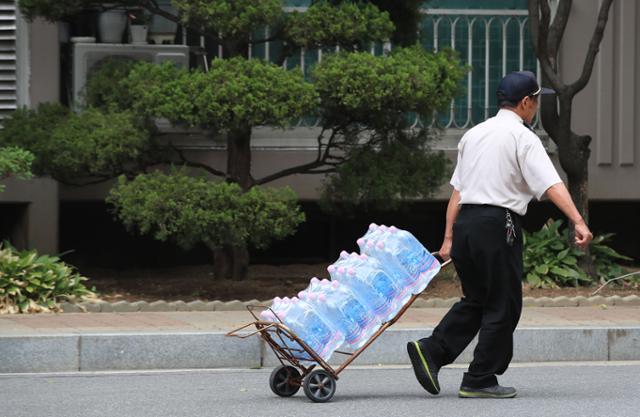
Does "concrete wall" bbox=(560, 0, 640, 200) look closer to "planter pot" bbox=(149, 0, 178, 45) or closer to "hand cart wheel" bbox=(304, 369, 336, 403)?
"planter pot" bbox=(149, 0, 178, 45)

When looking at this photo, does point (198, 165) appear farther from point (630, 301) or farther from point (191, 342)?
point (630, 301)

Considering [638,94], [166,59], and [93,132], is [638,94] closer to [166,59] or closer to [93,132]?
[166,59]

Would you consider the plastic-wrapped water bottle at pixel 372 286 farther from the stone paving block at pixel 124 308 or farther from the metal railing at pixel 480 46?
the metal railing at pixel 480 46

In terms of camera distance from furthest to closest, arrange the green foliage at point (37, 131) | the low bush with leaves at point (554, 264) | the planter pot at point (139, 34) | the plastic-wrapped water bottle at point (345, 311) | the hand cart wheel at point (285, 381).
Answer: the planter pot at point (139, 34) → the low bush with leaves at point (554, 264) → the green foliage at point (37, 131) → the hand cart wheel at point (285, 381) → the plastic-wrapped water bottle at point (345, 311)

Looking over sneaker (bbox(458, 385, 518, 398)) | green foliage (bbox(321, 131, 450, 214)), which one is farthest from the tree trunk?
sneaker (bbox(458, 385, 518, 398))

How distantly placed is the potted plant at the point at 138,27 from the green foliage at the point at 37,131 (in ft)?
4.79

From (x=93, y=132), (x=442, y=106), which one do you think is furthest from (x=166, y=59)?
(x=442, y=106)

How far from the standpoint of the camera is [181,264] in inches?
560

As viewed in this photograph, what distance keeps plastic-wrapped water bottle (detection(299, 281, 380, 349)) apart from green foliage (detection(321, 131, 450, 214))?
404cm

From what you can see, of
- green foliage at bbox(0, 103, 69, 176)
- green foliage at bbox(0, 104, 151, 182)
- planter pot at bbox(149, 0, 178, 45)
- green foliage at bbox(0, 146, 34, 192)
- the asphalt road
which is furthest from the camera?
planter pot at bbox(149, 0, 178, 45)

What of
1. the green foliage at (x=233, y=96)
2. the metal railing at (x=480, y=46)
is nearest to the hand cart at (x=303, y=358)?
the green foliage at (x=233, y=96)

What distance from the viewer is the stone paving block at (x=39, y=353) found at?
8.79 meters

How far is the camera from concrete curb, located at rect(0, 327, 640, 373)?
8.83 meters

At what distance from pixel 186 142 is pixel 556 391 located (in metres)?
6.01
